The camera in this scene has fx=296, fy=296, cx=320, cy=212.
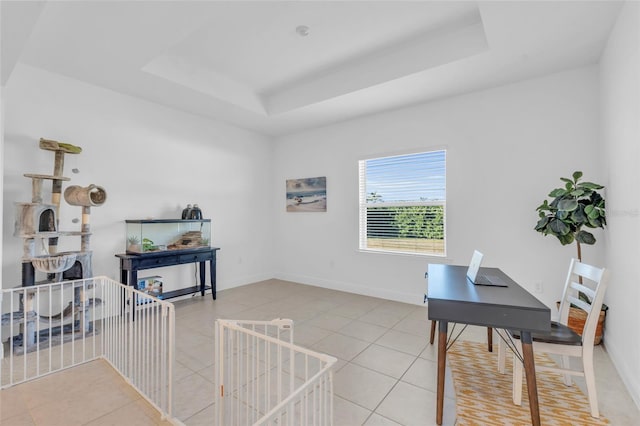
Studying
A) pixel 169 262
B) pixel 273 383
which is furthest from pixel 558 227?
pixel 169 262

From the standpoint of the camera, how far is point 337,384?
2.15 m

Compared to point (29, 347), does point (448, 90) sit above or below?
above

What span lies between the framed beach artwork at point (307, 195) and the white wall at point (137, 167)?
51 cm

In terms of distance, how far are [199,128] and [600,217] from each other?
4802 millimetres

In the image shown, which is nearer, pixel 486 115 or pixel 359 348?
pixel 359 348

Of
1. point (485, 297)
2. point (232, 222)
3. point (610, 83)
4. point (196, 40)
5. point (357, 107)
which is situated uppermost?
point (196, 40)

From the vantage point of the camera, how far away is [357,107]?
13.3 ft

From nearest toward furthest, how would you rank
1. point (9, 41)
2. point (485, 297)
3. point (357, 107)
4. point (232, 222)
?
1. point (485, 297)
2. point (9, 41)
3. point (357, 107)
4. point (232, 222)

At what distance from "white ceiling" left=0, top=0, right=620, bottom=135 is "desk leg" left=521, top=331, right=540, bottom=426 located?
7.55ft

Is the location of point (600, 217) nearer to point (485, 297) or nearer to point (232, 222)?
point (485, 297)

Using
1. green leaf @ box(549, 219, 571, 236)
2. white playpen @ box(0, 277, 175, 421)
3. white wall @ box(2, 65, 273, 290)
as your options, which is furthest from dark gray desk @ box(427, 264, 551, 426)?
white wall @ box(2, 65, 273, 290)

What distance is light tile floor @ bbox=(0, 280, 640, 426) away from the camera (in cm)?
180

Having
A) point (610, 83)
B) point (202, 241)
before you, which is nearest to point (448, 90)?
point (610, 83)

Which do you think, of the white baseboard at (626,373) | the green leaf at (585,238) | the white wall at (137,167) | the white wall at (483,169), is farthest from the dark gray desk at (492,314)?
the white wall at (137,167)
